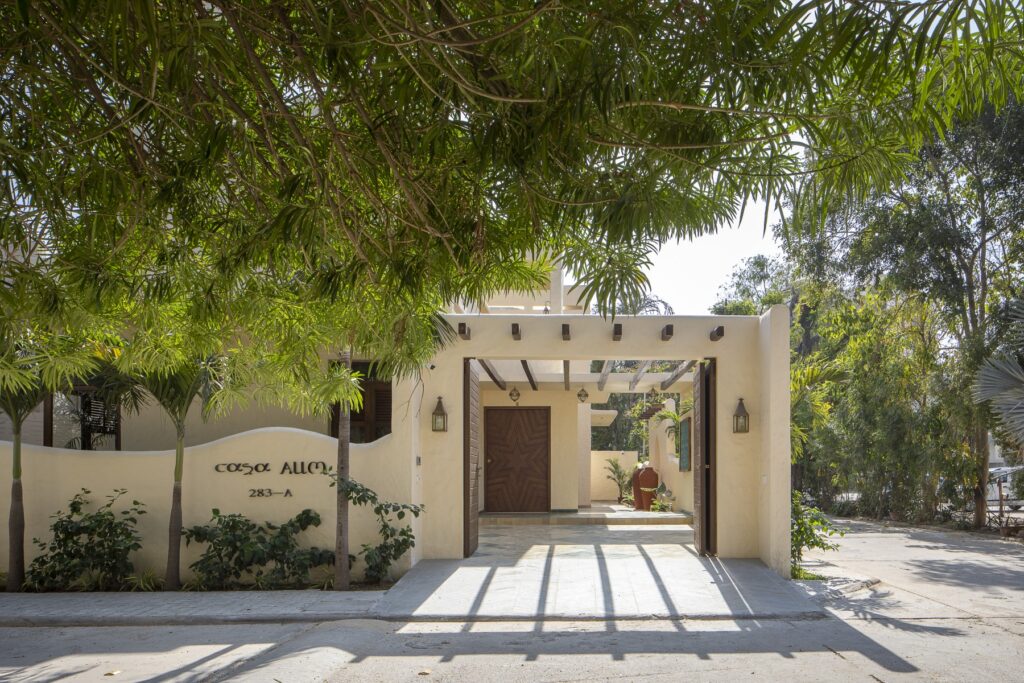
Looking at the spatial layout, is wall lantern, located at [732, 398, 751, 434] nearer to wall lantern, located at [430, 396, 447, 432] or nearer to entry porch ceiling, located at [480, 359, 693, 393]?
wall lantern, located at [430, 396, 447, 432]

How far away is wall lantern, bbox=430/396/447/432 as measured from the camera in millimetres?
12312

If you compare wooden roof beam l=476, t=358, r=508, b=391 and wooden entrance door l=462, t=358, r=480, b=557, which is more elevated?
wooden roof beam l=476, t=358, r=508, b=391

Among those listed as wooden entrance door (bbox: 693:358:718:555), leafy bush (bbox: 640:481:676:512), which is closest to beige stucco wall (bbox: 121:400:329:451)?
wooden entrance door (bbox: 693:358:718:555)

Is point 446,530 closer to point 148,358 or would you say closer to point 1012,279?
point 148,358

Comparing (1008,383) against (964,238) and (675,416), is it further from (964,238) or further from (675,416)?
(675,416)

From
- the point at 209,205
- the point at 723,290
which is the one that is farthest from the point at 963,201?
the point at 723,290

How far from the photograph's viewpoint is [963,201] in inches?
732

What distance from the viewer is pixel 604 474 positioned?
92.1ft

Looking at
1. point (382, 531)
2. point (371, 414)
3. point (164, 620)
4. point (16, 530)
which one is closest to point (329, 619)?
point (164, 620)

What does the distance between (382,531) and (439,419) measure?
1.89 metres

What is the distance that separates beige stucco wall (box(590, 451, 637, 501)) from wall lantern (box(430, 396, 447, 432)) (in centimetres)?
1602

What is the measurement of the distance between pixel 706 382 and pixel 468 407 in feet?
10.4

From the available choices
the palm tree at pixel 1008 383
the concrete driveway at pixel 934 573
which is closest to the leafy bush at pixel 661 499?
the concrete driveway at pixel 934 573

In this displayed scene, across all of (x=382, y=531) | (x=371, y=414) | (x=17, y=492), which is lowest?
(x=382, y=531)
